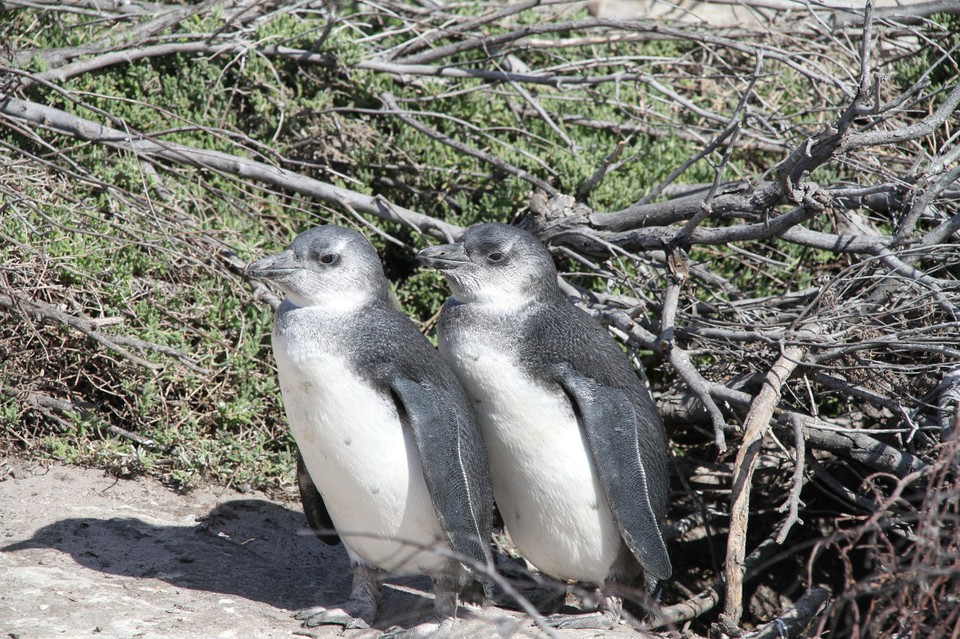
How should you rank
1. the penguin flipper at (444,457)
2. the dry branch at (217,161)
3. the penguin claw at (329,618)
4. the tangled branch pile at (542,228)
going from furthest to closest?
the dry branch at (217,161), the tangled branch pile at (542,228), the penguin claw at (329,618), the penguin flipper at (444,457)

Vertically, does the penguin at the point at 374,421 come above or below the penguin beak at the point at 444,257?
below

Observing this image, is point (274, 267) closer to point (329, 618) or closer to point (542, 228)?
point (329, 618)

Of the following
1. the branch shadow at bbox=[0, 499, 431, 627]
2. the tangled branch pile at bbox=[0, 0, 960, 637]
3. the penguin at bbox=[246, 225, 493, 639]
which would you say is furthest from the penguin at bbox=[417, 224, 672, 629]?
the branch shadow at bbox=[0, 499, 431, 627]

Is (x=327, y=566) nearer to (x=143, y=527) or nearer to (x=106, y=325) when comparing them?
(x=143, y=527)

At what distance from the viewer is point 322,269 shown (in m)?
2.77

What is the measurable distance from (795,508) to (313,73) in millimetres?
3110

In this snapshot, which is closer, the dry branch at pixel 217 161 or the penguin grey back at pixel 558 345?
the penguin grey back at pixel 558 345

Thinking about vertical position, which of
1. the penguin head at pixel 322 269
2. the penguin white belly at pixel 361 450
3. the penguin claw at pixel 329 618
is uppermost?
the penguin head at pixel 322 269

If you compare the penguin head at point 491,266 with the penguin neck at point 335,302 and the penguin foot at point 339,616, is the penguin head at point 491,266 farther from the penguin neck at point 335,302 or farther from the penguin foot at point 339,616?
the penguin foot at point 339,616

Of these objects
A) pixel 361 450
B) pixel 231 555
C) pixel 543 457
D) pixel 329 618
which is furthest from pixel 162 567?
pixel 543 457

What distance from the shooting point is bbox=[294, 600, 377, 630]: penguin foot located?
9.29 feet

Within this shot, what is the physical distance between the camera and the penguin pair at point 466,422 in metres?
2.68

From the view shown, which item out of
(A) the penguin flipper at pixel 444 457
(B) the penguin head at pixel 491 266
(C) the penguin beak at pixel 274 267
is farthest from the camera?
(B) the penguin head at pixel 491 266

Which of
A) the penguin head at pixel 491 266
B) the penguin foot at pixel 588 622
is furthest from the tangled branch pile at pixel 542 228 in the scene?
the penguin head at pixel 491 266
